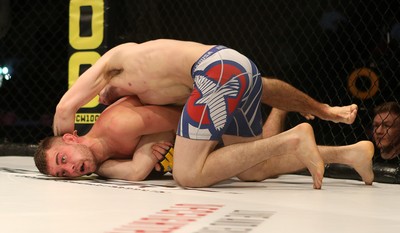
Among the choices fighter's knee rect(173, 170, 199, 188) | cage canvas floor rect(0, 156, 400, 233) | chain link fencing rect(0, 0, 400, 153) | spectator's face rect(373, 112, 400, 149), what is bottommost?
cage canvas floor rect(0, 156, 400, 233)

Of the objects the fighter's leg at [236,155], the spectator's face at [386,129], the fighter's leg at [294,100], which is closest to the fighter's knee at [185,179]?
the fighter's leg at [236,155]

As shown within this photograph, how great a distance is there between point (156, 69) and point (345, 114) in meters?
Answer: 0.76

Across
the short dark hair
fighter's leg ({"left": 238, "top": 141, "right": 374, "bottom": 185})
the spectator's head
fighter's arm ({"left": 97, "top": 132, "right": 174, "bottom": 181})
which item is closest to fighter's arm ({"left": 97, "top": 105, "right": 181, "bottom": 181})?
fighter's arm ({"left": 97, "top": 132, "right": 174, "bottom": 181})

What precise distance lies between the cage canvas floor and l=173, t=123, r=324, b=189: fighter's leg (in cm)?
7

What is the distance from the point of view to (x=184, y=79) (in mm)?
2504

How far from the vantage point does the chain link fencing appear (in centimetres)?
343

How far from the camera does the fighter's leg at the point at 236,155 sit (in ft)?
7.42

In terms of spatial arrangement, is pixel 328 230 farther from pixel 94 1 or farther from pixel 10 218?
pixel 94 1

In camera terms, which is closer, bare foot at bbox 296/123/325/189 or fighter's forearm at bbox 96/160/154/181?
bare foot at bbox 296/123/325/189

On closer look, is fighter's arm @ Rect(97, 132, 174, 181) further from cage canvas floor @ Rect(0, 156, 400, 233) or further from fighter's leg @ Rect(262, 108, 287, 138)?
fighter's leg @ Rect(262, 108, 287, 138)

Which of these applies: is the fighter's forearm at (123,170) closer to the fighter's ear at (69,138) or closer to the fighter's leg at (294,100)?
the fighter's ear at (69,138)

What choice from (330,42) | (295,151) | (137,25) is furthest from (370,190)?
(137,25)

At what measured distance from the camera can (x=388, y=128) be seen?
3.12m

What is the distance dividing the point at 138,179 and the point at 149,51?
21.0 inches
